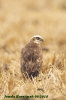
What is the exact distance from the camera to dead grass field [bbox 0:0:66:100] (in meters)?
7.65

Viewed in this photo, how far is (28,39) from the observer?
45.8ft

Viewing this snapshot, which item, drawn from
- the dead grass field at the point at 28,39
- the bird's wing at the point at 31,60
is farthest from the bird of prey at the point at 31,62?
the dead grass field at the point at 28,39

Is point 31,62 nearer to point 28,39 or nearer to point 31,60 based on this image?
point 31,60

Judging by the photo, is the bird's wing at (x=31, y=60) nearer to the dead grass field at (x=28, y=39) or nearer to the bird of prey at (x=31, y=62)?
the bird of prey at (x=31, y=62)

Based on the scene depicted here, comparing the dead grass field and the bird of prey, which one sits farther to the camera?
the bird of prey

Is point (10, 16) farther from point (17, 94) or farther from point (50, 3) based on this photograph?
point (17, 94)

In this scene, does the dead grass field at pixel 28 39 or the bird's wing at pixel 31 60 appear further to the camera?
the bird's wing at pixel 31 60

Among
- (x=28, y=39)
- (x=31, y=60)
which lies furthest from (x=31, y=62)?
(x=28, y=39)

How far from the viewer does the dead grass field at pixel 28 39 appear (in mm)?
7650

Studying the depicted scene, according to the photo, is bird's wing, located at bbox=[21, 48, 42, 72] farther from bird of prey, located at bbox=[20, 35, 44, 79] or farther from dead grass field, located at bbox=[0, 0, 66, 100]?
dead grass field, located at bbox=[0, 0, 66, 100]

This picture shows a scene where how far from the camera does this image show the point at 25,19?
706 inches

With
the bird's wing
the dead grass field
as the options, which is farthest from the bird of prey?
the dead grass field

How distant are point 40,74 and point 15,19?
29.5 feet

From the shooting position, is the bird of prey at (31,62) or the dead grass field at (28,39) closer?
the dead grass field at (28,39)
